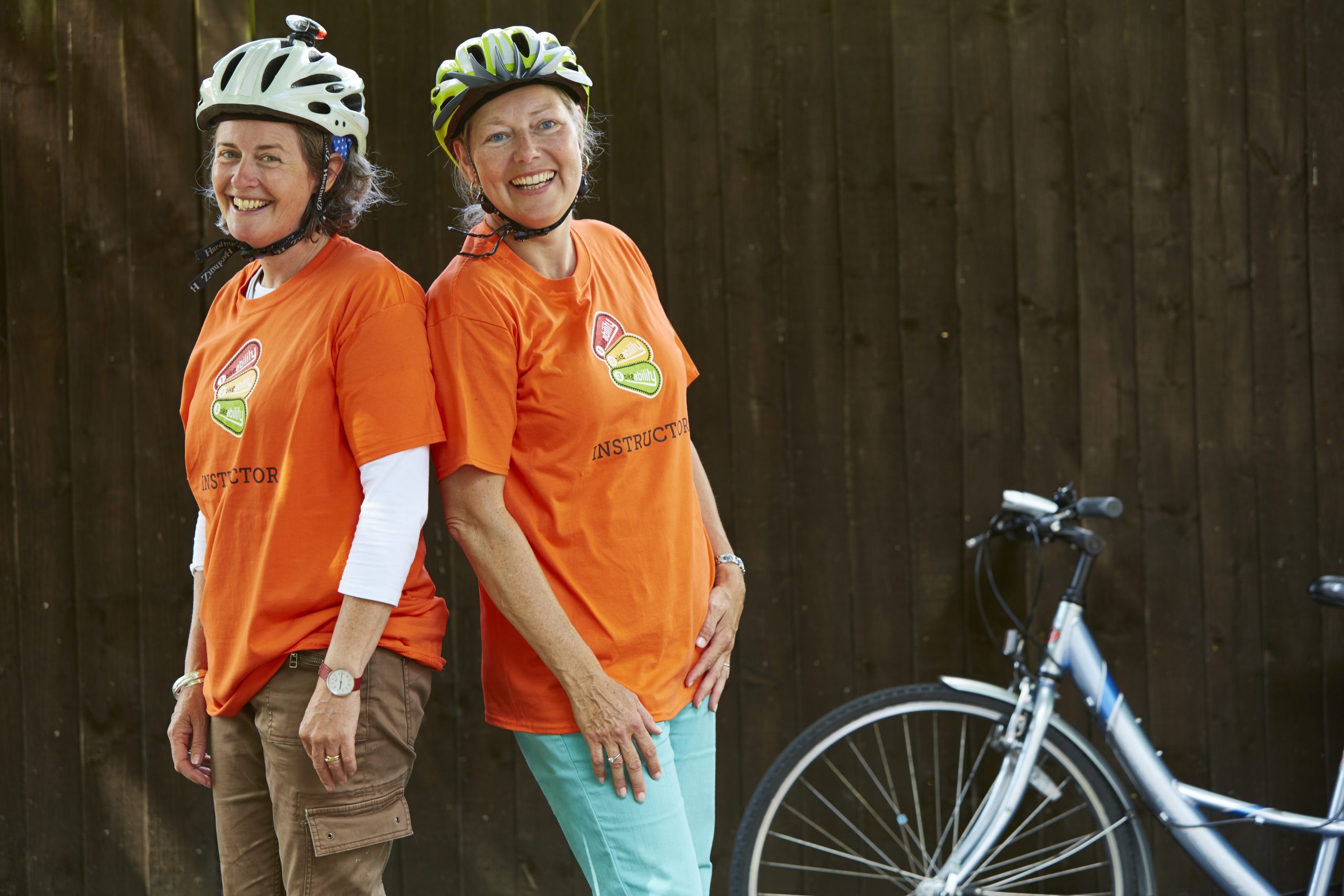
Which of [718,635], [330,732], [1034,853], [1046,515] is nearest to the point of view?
[330,732]

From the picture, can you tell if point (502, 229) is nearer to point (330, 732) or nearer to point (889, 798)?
point (330, 732)

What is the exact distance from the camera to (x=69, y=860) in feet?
9.34

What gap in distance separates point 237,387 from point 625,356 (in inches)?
23.2

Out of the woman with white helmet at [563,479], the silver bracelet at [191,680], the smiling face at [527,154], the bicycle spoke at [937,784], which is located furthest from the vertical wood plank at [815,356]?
the silver bracelet at [191,680]

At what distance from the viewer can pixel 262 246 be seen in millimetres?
1602

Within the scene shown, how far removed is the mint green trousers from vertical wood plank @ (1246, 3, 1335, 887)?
6.65 feet

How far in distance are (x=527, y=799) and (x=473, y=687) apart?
0.34m

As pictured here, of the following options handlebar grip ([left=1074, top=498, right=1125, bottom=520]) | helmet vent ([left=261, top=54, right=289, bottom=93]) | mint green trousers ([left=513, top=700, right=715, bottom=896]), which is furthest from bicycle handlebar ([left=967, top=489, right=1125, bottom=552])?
helmet vent ([left=261, top=54, right=289, bottom=93])

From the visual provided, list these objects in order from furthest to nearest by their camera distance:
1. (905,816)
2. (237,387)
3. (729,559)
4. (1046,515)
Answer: (905,816) → (1046,515) → (729,559) → (237,387)

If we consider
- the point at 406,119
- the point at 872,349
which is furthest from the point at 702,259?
the point at 406,119

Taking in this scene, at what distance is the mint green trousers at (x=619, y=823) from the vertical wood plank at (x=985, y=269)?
143 centimetres

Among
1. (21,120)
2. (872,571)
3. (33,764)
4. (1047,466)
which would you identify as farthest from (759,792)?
(21,120)

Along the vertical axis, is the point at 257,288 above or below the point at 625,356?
above

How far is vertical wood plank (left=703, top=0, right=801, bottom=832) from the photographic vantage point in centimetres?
277
